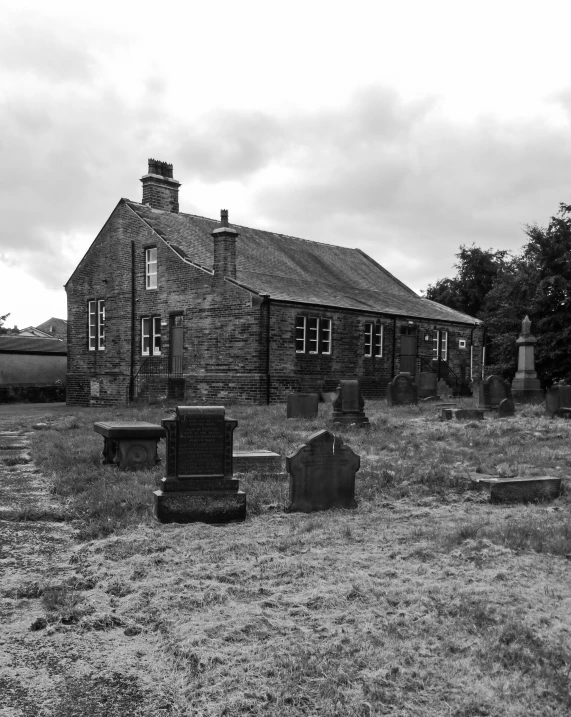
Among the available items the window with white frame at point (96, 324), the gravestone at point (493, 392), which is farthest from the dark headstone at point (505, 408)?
the window with white frame at point (96, 324)

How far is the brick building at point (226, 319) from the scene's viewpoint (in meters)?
27.0

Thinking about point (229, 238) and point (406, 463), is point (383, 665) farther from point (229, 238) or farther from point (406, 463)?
point (229, 238)

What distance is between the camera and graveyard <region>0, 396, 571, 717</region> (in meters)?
3.62

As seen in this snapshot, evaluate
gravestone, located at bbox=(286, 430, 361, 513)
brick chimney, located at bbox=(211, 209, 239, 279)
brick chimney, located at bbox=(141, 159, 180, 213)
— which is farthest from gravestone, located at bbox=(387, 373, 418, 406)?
brick chimney, located at bbox=(141, 159, 180, 213)

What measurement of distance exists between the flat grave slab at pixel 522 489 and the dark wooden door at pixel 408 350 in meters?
24.5

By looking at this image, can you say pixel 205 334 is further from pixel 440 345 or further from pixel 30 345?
pixel 30 345

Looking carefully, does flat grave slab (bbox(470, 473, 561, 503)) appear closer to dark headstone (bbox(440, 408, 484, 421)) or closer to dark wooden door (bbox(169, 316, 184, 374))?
dark headstone (bbox(440, 408, 484, 421))

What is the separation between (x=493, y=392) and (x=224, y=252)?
12.0 meters

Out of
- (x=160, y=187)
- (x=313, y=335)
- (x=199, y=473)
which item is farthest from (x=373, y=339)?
(x=199, y=473)

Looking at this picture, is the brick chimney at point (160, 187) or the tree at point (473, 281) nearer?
the brick chimney at point (160, 187)

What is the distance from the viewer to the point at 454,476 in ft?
31.4

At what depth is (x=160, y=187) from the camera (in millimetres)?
33531

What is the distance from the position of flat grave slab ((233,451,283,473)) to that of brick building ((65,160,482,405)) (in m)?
15.9

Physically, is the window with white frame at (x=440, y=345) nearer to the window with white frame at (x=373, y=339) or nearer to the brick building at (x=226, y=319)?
the brick building at (x=226, y=319)
